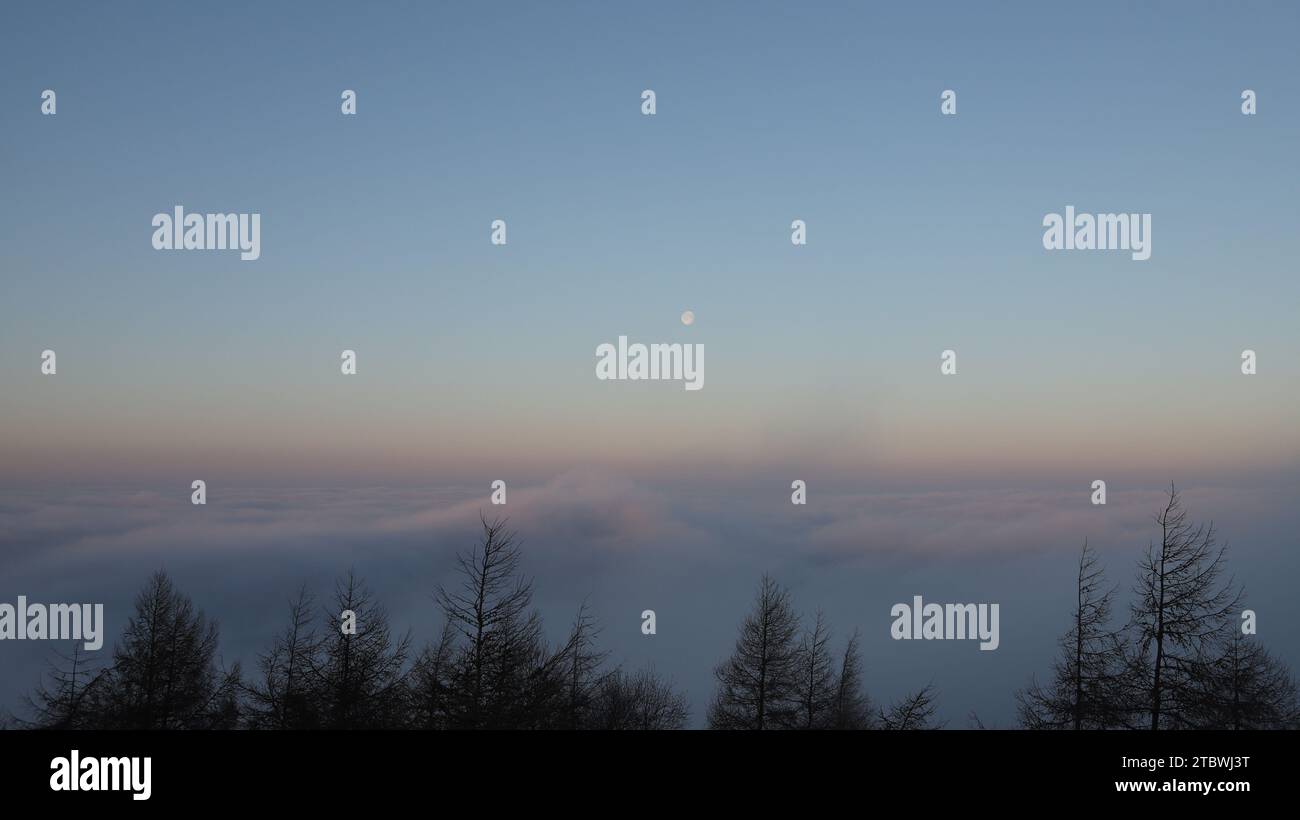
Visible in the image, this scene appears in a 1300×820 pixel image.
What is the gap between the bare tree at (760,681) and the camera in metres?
42.0

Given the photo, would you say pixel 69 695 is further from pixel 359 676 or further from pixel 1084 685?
pixel 1084 685

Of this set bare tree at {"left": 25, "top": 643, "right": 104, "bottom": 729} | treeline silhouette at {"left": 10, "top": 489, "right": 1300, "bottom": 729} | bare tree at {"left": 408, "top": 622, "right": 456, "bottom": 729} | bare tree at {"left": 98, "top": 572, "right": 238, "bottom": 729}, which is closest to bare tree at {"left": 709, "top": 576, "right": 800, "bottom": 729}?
treeline silhouette at {"left": 10, "top": 489, "right": 1300, "bottom": 729}

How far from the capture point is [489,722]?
3138cm

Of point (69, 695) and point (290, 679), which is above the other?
point (290, 679)

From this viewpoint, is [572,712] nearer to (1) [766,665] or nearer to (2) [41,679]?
(1) [766,665]

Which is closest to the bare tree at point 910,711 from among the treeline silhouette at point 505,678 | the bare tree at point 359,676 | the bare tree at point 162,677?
the treeline silhouette at point 505,678

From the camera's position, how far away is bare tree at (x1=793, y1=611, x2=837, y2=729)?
43.8 metres

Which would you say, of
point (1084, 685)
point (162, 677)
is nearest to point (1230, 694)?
point (1084, 685)

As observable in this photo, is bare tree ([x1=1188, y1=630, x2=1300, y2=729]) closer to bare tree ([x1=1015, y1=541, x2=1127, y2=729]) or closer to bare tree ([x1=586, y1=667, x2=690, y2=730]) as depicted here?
bare tree ([x1=1015, y1=541, x2=1127, y2=729])

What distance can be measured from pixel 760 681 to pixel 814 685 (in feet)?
25.1

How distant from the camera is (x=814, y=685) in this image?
48.4 meters

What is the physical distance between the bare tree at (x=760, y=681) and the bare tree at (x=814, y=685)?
505 millimetres
